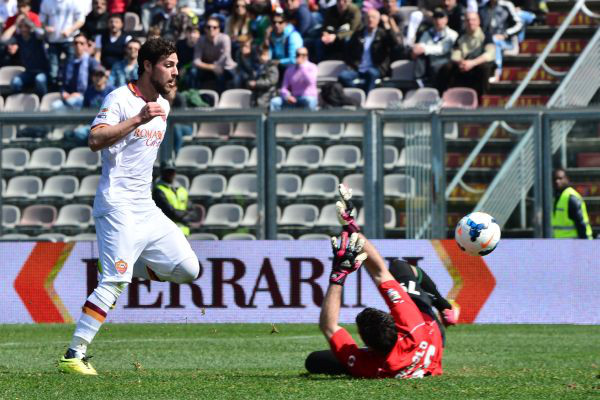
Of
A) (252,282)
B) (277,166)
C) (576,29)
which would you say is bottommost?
(252,282)

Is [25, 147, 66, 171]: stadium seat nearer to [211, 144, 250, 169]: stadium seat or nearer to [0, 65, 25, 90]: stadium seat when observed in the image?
[211, 144, 250, 169]: stadium seat

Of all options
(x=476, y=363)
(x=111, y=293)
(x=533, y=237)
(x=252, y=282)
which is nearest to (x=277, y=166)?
(x=252, y=282)

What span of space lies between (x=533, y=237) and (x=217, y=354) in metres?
5.93

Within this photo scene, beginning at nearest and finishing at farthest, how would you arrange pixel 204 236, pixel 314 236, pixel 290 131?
pixel 314 236 → pixel 204 236 → pixel 290 131

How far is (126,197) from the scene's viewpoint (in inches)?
351

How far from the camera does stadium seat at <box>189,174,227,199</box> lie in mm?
16172

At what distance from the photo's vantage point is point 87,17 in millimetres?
21609

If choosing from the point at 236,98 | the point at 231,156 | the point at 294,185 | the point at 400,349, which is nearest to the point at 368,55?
the point at 236,98

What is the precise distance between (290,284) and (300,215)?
123cm

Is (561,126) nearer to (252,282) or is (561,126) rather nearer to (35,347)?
(252,282)

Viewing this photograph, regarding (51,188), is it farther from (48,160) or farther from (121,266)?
(121,266)

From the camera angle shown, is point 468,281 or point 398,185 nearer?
point 468,281

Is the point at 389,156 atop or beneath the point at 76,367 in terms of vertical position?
atop

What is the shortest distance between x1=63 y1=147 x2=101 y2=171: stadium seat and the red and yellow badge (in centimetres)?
769
